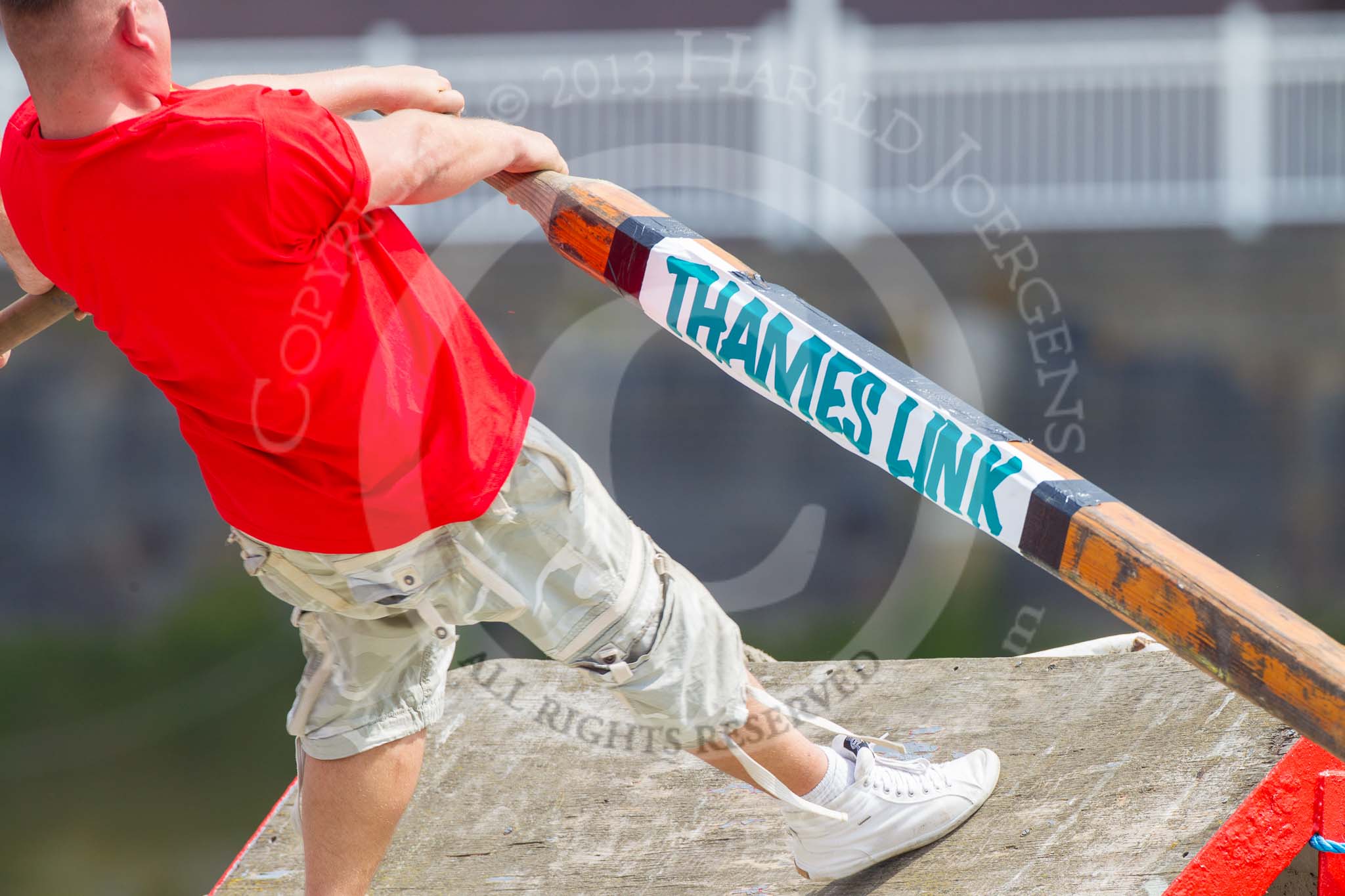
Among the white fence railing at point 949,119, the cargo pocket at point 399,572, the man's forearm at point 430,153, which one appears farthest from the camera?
the white fence railing at point 949,119

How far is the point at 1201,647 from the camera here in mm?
1298

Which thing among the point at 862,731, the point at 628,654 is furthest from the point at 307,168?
the point at 862,731

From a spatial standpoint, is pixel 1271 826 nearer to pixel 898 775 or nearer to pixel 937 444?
pixel 898 775

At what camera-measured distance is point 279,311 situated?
1384 mm

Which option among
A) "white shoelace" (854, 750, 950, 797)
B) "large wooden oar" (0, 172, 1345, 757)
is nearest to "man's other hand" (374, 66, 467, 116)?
"large wooden oar" (0, 172, 1345, 757)

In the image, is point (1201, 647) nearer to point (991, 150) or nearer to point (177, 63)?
point (991, 150)

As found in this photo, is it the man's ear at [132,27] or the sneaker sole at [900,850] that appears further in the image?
the sneaker sole at [900,850]

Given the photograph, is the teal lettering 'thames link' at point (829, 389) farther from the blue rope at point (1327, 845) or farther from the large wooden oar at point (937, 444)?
the blue rope at point (1327, 845)

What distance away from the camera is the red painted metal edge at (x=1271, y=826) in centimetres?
169

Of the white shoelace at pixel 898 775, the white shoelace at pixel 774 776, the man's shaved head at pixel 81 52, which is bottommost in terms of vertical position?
the white shoelace at pixel 898 775

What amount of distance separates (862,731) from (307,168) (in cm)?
142

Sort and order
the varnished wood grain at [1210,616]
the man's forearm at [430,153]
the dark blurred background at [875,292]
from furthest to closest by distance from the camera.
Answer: the dark blurred background at [875,292] < the man's forearm at [430,153] < the varnished wood grain at [1210,616]

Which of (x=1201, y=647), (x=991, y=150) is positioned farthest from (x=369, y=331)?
(x=991, y=150)

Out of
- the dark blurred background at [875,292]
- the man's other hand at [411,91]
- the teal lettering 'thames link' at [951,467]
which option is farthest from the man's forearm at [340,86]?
the dark blurred background at [875,292]
